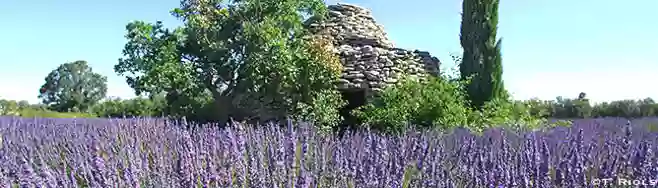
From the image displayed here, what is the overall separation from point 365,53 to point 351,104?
92 cm

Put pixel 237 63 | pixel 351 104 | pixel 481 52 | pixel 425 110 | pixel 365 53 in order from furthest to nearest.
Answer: pixel 481 52 < pixel 351 104 < pixel 365 53 < pixel 237 63 < pixel 425 110

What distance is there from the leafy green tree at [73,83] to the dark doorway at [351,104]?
1387 inches

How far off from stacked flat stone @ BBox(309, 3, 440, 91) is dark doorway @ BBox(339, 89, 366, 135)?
360 millimetres

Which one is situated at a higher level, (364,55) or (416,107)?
(364,55)

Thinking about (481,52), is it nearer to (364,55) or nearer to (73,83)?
(364,55)

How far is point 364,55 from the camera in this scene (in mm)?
9641

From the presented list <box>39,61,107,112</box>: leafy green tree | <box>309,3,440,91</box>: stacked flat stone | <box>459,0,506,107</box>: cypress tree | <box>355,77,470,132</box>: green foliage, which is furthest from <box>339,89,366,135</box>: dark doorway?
<box>39,61,107,112</box>: leafy green tree

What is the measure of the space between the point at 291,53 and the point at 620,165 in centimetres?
677

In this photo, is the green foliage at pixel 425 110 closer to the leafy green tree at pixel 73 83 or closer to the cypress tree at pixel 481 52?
the cypress tree at pixel 481 52

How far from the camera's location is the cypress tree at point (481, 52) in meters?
10.6

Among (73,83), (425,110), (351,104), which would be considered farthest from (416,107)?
(73,83)

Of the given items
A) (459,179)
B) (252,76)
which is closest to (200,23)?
(252,76)

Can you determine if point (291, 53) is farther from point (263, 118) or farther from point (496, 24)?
point (496, 24)

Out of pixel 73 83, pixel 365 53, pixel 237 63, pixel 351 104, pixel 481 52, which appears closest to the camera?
pixel 237 63
